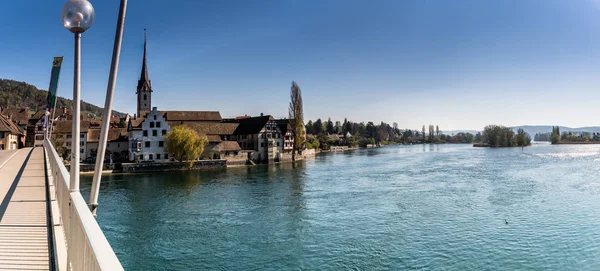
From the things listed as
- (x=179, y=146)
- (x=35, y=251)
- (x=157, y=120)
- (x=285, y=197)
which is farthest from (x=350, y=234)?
(x=157, y=120)

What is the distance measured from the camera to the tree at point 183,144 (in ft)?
180

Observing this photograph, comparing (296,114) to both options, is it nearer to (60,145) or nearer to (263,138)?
(263,138)

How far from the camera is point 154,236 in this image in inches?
746

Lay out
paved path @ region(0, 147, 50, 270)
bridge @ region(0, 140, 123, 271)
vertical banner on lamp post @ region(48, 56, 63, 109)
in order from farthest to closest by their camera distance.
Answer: vertical banner on lamp post @ region(48, 56, 63, 109) → paved path @ region(0, 147, 50, 270) → bridge @ region(0, 140, 123, 271)

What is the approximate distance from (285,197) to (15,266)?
24.2m

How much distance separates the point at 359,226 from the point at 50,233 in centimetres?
1521

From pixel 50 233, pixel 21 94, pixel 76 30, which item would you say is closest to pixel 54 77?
pixel 50 233

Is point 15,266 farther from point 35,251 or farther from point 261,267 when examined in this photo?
point 261,267

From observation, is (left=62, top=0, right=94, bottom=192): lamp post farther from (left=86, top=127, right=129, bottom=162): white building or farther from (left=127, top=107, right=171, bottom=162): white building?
(left=86, top=127, right=129, bottom=162): white building

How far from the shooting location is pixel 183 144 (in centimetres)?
5481

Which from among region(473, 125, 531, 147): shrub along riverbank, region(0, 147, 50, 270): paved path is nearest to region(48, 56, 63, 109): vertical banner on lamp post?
region(0, 147, 50, 270): paved path

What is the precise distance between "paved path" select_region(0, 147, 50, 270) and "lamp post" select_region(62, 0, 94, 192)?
1.56 metres

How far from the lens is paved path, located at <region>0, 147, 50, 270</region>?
21.1 feet

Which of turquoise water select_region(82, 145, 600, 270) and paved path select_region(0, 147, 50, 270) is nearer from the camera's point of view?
paved path select_region(0, 147, 50, 270)
